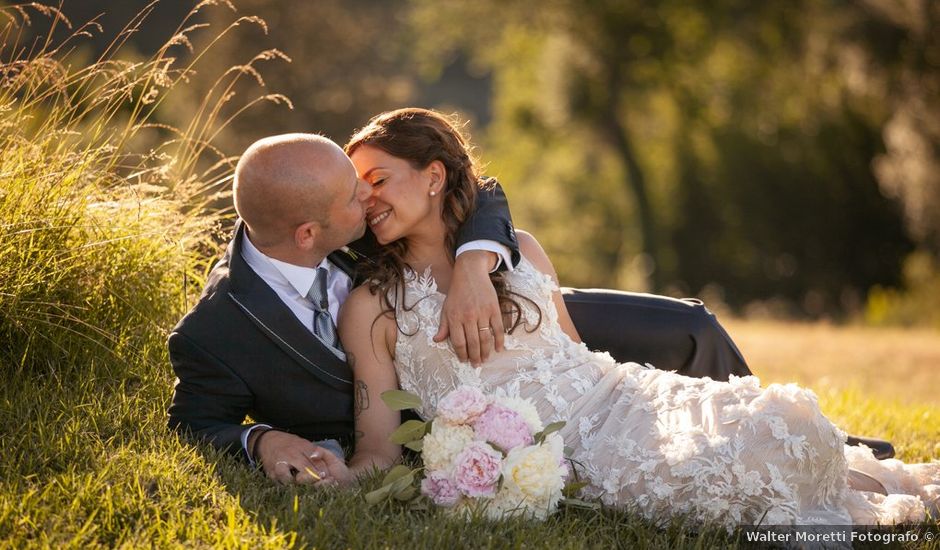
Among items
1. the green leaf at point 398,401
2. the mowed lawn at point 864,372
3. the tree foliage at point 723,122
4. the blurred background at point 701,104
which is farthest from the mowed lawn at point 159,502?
the tree foliage at point 723,122

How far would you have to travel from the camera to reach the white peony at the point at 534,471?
293 cm

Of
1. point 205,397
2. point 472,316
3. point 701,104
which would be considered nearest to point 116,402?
point 205,397

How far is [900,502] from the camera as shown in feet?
11.7

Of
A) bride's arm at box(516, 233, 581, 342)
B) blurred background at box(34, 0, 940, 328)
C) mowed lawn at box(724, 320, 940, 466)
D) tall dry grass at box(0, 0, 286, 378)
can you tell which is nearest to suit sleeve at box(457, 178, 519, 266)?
bride's arm at box(516, 233, 581, 342)

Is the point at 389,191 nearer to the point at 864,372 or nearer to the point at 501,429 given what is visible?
the point at 501,429

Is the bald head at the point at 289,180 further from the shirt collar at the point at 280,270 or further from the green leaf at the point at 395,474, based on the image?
the green leaf at the point at 395,474

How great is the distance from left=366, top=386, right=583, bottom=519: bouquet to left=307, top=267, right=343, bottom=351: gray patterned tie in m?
0.69

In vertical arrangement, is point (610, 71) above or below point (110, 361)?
above

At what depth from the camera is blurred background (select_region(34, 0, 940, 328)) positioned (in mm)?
19578

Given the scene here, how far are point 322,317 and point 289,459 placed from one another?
1.98 ft

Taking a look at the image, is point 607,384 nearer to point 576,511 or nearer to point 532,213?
point 576,511

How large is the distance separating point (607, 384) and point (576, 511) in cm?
58

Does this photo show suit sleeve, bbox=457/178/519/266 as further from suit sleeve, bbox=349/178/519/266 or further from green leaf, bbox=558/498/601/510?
green leaf, bbox=558/498/601/510

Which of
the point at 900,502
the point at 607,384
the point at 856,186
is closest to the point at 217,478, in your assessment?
the point at 607,384
